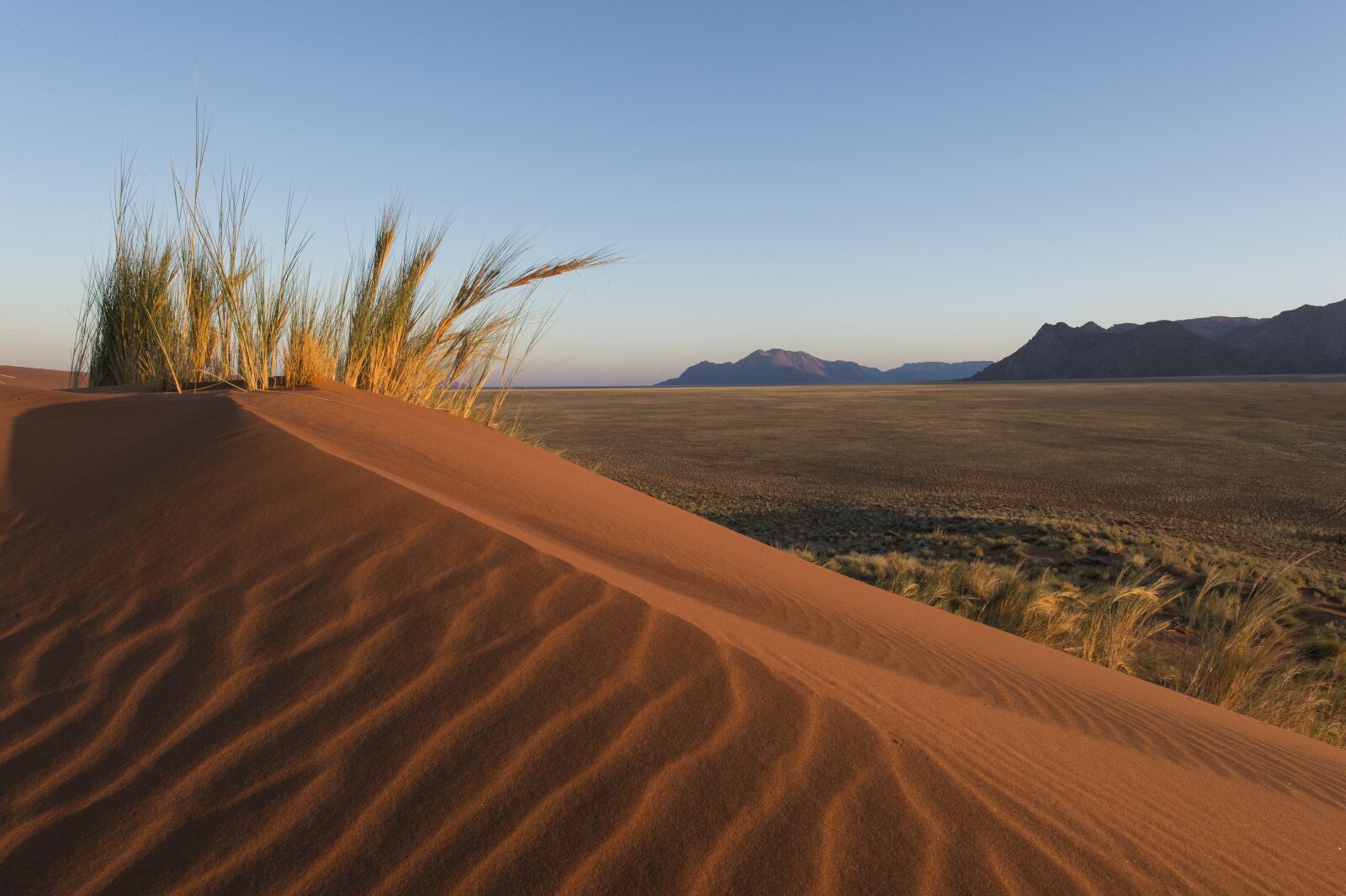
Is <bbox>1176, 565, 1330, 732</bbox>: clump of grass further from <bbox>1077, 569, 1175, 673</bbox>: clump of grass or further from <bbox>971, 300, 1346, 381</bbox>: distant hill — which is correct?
<bbox>971, 300, 1346, 381</bbox>: distant hill

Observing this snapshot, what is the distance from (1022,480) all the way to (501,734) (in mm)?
17041

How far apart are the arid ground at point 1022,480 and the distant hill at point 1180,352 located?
102 m

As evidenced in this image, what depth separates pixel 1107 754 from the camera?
1987 mm

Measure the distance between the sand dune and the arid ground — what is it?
210 inches

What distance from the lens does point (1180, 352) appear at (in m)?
123

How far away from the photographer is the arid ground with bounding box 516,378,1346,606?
33.6ft

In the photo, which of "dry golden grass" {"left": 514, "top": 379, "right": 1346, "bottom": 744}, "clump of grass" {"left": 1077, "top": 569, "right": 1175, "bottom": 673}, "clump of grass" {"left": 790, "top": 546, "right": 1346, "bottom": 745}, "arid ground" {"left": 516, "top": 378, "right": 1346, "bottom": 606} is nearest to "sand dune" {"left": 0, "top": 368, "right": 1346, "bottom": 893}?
"clump of grass" {"left": 790, "top": 546, "right": 1346, "bottom": 745}

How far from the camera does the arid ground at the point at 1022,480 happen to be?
33.6 ft

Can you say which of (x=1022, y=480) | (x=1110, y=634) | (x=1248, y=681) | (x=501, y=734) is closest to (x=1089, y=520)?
(x=1022, y=480)

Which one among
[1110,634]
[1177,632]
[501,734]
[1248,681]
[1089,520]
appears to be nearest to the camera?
[501,734]

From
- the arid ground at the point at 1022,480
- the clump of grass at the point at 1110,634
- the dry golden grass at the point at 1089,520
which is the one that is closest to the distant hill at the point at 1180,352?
the arid ground at the point at 1022,480

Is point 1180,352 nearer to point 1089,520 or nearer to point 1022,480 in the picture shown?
point 1022,480

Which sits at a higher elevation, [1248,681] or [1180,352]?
[1180,352]

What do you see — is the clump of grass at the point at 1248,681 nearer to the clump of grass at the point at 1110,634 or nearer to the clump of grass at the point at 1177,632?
the clump of grass at the point at 1177,632
